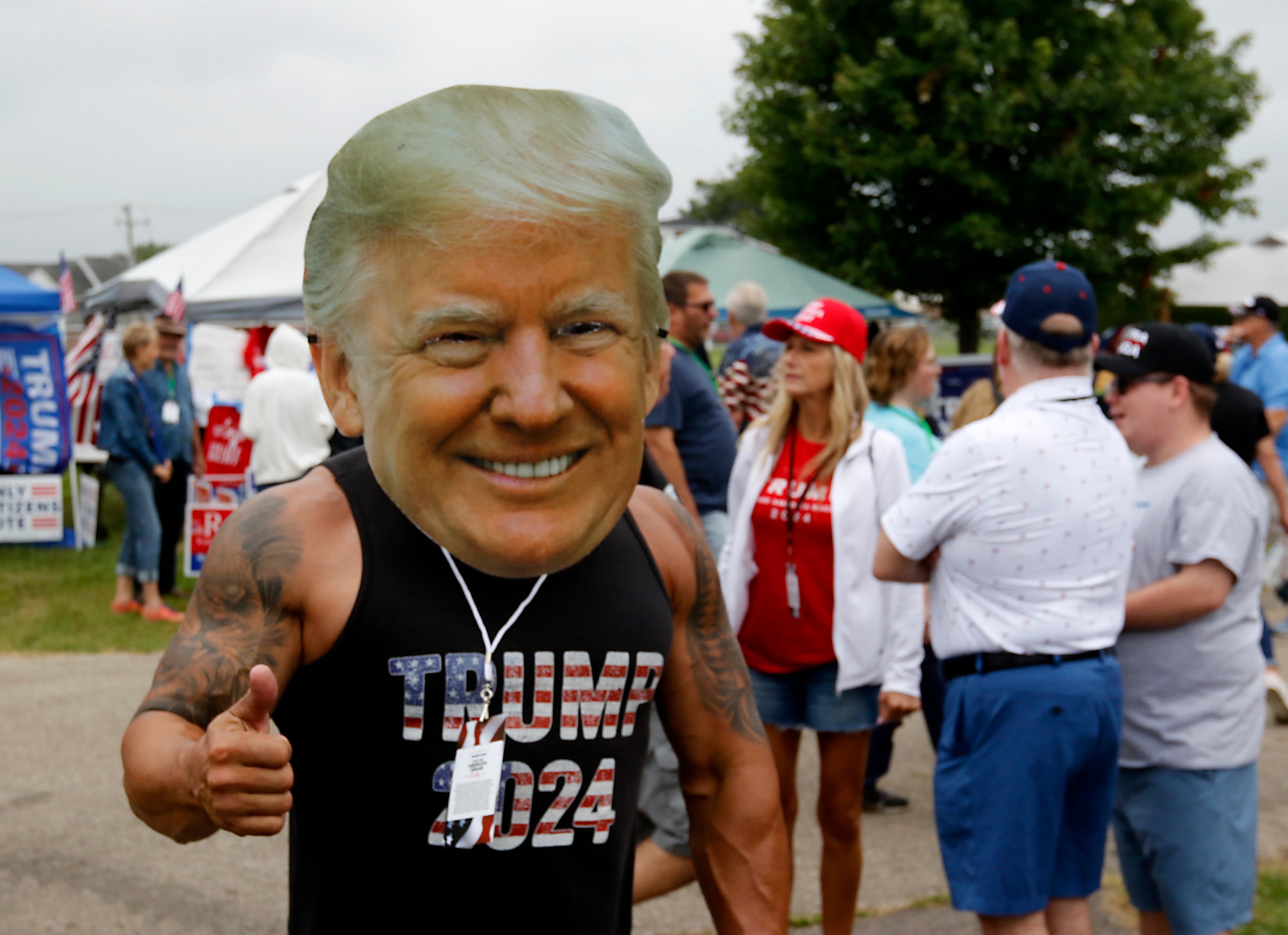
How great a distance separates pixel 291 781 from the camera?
1.30 meters

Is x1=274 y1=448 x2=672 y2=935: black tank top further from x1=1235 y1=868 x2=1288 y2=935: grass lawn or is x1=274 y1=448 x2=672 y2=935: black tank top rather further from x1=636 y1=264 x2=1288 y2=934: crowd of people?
x1=1235 y1=868 x2=1288 y2=935: grass lawn

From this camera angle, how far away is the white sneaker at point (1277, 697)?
19.6 ft

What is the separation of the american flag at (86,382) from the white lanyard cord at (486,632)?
38.7ft

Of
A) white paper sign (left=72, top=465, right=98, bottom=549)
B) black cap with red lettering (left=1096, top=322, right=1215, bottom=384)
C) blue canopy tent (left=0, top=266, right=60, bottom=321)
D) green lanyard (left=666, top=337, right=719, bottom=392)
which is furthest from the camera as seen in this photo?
white paper sign (left=72, top=465, right=98, bottom=549)

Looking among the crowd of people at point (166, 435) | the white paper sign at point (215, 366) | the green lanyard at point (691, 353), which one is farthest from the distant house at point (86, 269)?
the green lanyard at point (691, 353)

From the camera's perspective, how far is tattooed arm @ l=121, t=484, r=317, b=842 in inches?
50.8

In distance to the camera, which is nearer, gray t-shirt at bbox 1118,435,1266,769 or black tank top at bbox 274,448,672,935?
black tank top at bbox 274,448,672,935

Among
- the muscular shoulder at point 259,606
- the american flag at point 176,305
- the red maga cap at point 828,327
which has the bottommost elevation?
the american flag at point 176,305

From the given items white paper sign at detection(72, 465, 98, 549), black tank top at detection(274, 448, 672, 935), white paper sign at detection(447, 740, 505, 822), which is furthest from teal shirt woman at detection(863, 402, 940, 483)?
white paper sign at detection(72, 465, 98, 549)

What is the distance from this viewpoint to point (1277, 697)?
602 cm

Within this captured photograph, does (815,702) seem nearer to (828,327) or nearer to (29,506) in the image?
(828,327)

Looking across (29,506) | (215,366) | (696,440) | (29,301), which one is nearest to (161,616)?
(29,506)

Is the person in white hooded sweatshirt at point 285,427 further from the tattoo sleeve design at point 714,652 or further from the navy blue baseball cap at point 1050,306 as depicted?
the tattoo sleeve design at point 714,652

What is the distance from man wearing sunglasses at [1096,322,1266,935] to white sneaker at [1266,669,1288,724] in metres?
3.15
